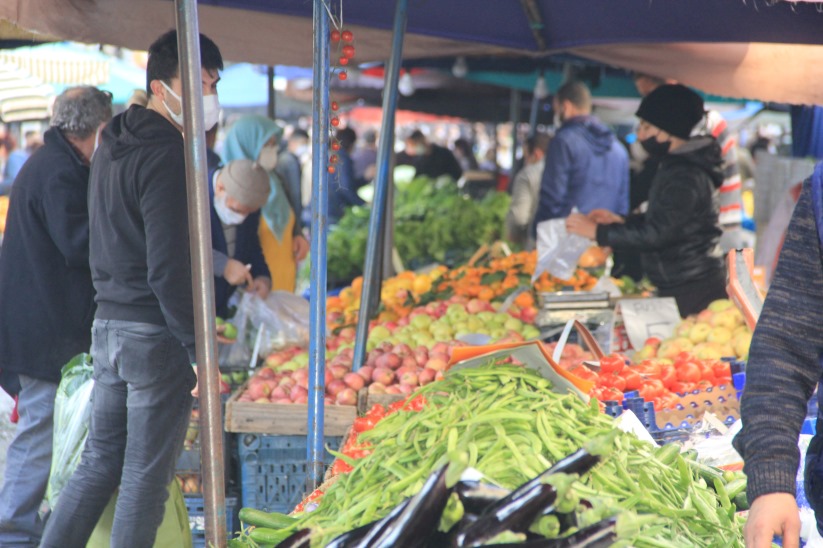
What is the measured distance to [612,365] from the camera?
3877 mm

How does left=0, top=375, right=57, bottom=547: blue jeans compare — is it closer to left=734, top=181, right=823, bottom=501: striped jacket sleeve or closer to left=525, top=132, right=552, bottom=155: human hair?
left=734, top=181, right=823, bottom=501: striped jacket sleeve

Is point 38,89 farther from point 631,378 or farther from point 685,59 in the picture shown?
point 631,378

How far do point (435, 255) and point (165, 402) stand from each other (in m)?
6.11

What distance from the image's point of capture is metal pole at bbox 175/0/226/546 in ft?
6.85

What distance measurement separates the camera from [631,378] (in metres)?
3.80

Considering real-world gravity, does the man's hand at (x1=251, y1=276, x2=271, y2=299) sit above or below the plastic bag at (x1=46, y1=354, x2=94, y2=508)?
above

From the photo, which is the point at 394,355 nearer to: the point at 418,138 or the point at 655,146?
the point at 655,146

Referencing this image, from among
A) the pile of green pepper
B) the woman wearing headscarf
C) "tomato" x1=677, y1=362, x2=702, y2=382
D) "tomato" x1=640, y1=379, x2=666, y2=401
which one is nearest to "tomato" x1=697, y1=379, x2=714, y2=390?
"tomato" x1=677, y1=362, x2=702, y2=382

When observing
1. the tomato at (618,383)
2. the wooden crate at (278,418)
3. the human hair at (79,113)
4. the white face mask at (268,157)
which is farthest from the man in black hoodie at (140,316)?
the white face mask at (268,157)

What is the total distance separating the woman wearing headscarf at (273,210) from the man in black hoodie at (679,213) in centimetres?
212

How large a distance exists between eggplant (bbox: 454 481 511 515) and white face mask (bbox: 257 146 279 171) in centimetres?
513

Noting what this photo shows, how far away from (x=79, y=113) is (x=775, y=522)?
343cm

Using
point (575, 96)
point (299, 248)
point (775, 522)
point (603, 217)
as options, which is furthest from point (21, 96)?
point (775, 522)

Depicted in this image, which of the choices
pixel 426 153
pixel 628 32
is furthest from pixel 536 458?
pixel 426 153
